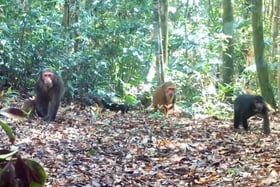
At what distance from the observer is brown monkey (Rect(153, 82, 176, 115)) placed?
34.3ft

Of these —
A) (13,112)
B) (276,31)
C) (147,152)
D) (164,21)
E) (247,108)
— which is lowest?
(147,152)

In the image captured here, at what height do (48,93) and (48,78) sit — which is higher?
(48,78)

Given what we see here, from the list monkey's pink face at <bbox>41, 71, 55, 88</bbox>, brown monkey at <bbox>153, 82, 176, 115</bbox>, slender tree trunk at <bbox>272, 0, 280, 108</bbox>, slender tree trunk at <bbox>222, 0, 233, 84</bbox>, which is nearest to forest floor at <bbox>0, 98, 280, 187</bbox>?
monkey's pink face at <bbox>41, 71, 55, 88</bbox>

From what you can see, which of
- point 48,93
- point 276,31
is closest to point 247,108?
point 48,93

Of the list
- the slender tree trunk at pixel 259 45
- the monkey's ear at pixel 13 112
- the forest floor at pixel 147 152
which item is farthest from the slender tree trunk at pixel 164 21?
the monkey's ear at pixel 13 112

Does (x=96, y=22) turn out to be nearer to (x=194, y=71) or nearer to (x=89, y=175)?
(x=194, y=71)

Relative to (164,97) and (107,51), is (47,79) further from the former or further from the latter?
(107,51)

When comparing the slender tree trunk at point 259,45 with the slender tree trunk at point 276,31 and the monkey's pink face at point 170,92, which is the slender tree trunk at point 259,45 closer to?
the slender tree trunk at point 276,31

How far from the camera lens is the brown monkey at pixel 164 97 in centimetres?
1045

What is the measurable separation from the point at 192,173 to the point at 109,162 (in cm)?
94

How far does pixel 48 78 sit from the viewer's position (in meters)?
8.10

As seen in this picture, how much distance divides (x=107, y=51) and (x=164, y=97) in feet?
5.82

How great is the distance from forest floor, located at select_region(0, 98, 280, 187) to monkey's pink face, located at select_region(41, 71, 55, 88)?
1.78ft

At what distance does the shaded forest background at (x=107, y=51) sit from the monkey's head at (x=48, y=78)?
2.00m
